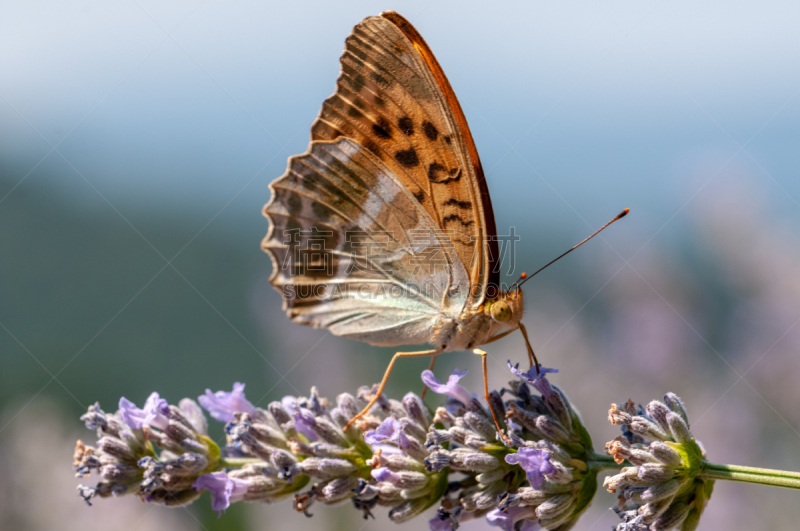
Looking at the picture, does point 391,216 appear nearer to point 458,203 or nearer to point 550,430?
point 458,203

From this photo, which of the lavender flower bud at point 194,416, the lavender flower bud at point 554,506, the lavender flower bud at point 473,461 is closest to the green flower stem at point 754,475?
the lavender flower bud at point 554,506

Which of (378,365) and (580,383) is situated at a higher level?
(580,383)

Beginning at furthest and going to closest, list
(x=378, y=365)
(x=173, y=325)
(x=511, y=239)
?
(x=173, y=325) → (x=378, y=365) → (x=511, y=239)

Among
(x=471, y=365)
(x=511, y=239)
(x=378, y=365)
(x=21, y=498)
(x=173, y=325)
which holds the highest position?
(x=511, y=239)

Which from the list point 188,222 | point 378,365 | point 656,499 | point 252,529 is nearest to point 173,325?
point 188,222

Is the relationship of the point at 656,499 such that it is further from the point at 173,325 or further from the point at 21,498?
the point at 173,325

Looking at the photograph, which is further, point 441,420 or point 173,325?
point 173,325

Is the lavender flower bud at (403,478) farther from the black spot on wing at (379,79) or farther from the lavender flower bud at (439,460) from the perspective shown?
the black spot on wing at (379,79)
